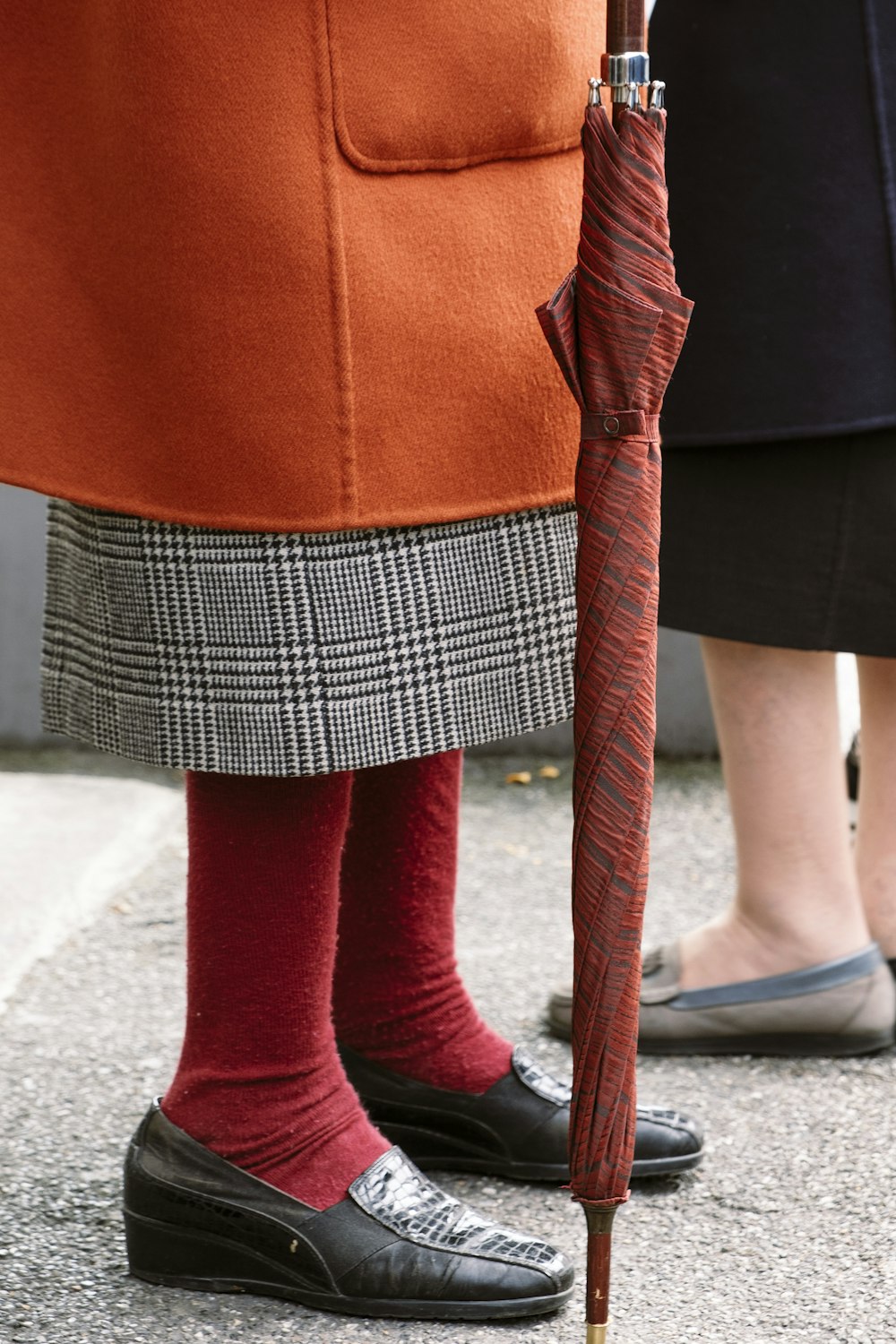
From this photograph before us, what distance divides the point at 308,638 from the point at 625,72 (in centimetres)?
48

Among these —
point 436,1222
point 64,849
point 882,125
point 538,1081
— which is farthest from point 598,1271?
point 64,849

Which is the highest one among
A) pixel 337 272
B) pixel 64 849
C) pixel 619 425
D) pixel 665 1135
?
pixel 337 272

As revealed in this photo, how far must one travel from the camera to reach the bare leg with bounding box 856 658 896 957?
2.02 meters

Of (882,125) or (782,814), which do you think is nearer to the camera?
(882,125)

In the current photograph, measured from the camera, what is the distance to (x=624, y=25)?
3.64 feet

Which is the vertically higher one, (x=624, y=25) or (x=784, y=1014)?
(x=624, y=25)

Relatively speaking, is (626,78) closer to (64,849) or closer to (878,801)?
(878,801)

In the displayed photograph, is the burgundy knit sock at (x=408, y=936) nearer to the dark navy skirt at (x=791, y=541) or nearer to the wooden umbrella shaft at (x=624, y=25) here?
the dark navy skirt at (x=791, y=541)

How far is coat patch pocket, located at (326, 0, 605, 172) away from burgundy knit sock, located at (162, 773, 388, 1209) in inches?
20.4

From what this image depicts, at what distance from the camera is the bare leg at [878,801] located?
6.61 feet

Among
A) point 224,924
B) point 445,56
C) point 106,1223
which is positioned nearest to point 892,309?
point 445,56

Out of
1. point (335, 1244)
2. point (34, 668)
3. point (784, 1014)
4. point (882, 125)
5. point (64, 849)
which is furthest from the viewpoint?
point (34, 668)

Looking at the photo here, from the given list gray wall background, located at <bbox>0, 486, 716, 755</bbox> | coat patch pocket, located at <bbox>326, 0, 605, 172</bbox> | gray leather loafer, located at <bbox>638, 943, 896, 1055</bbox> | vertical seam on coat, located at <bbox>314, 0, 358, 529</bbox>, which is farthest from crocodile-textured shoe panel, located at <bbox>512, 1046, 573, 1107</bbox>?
gray wall background, located at <bbox>0, 486, 716, 755</bbox>

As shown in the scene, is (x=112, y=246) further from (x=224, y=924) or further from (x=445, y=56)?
(x=224, y=924)
